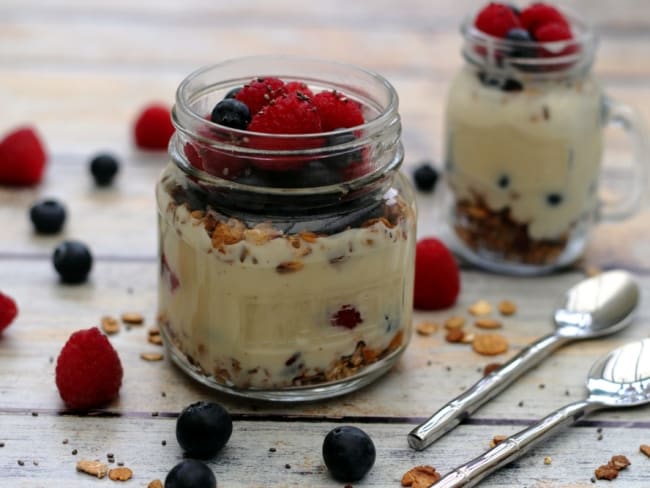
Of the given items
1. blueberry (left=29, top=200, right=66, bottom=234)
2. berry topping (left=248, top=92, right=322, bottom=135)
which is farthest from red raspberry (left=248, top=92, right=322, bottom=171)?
blueberry (left=29, top=200, right=66, bottom=234)

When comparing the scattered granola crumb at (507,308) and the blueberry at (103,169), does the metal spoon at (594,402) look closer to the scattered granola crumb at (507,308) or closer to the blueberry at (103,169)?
the scattered granola crumb at (507,308)

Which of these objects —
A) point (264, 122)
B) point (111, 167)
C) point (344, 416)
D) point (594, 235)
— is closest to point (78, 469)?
point (344, 416)

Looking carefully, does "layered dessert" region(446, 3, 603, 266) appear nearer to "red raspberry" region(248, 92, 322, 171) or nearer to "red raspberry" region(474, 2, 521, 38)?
"red raspberry" region(474, 2, 521, 38)

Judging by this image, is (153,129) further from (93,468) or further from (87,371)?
(93,468)

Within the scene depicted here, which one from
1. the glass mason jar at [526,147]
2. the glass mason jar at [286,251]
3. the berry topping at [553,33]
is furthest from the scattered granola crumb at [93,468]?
the berry topping at [553,33]

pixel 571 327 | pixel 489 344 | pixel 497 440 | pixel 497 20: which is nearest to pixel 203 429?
pixel 497 440

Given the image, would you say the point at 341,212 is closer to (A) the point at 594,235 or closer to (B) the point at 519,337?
(B) the point at 519,337

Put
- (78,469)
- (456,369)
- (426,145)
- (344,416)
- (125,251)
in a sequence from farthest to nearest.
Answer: (426,145)
(125,251)
(456,369)
(344,416)
(78,469)
